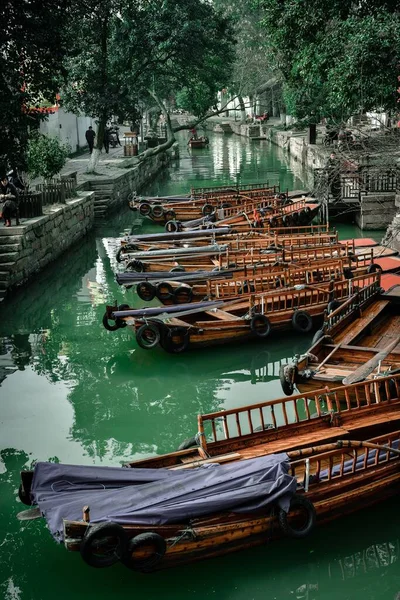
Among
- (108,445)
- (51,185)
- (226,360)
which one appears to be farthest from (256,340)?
(51,185)

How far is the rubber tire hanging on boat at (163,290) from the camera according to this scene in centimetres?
1567

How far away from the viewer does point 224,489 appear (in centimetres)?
743

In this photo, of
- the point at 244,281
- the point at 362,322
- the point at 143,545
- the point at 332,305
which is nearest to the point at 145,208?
the point at 244,281

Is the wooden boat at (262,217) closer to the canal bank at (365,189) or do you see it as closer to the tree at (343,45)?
the canal bank at (365,189)

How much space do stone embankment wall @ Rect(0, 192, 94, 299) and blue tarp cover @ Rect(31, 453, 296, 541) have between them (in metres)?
11.1

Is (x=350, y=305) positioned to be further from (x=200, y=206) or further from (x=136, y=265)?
(x=200, y=206)

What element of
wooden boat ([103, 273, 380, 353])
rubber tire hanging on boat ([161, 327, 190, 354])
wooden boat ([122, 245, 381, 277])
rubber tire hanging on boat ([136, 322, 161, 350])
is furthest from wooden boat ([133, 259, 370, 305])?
rubber tire hanging on boat ([136, 322, 161, 350])

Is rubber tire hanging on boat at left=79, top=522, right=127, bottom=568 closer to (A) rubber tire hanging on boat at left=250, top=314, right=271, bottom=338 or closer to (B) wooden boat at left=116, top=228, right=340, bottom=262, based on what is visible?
(A) rubber tire hanging on boat at left=250, top=314, right=271, bottom=338

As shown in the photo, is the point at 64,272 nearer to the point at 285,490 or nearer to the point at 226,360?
the point at 226,360

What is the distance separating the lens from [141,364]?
1394 cm

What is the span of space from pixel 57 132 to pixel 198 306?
25.7 metres

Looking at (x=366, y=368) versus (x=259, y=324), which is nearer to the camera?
(x=366, y=368)

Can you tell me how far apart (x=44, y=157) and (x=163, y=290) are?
30.8ft

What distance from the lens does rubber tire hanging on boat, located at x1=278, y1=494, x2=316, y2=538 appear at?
24.9 feet
